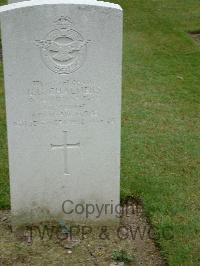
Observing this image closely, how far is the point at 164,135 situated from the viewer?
733cm

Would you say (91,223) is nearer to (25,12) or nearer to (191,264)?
(191,264)

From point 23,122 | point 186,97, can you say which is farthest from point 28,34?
point 186,97

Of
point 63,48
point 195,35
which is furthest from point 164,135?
point 195,35

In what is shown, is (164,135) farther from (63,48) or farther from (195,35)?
(195,35)

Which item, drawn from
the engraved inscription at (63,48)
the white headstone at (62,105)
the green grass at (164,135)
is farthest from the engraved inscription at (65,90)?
the green grass at (164,135)

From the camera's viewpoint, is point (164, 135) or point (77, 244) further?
point (164, 135)

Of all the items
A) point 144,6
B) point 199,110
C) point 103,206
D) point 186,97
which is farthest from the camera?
point 144,6

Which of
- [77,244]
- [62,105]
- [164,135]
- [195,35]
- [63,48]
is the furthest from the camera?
[195,35]

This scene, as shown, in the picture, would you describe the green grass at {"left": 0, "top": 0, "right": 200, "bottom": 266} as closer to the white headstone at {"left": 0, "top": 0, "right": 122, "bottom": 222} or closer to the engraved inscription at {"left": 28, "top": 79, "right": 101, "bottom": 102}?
the white headstone at {"left": 0, "top": 0, "right": 122, "bottom": 222}

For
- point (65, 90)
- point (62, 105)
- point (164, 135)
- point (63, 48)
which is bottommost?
point (164, 135)

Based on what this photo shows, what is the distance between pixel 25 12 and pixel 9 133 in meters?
1.04

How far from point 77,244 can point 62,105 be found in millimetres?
1254

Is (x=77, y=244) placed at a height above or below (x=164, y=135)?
below

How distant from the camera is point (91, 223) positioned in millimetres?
5102
